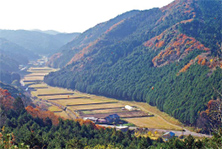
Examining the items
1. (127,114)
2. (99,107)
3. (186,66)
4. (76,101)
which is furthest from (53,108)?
(186,66)

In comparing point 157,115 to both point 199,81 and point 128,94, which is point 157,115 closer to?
point 199,81

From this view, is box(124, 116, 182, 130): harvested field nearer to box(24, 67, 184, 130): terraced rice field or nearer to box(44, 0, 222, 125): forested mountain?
box(24, 67, 184, 130): terraced rice field

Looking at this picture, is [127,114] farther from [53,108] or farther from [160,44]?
[160,44]

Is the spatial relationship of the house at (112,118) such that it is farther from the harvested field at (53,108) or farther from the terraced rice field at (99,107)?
the harvested field at (53,108)

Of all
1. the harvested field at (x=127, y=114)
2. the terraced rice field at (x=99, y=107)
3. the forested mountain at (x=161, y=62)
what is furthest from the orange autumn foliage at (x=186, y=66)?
the harvested field at (x=127, y=114)

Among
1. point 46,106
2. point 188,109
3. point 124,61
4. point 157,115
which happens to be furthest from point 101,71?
point 188,109
